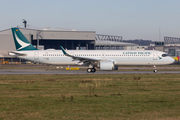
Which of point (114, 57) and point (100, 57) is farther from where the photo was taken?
point (100, 57)

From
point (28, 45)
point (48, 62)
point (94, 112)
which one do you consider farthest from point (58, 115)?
point (28, 45)

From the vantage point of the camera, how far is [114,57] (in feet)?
142

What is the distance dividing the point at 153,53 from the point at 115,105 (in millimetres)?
31143

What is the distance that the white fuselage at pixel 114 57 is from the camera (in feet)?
141

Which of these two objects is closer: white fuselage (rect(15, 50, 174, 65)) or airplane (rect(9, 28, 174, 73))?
airplane (rect(9, 28, 174, 73))

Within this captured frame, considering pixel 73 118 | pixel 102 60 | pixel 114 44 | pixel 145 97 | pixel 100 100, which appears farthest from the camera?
pixel 114 44

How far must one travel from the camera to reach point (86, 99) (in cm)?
1597

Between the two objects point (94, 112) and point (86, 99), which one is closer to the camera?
Answer: point (94, 112)

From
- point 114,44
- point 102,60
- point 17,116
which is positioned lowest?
point 17,116

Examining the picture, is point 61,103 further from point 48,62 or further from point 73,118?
point 48,62

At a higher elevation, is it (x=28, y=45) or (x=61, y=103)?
(x=28, y=45)

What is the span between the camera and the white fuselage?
43.0m

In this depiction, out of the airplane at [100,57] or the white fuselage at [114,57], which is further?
the white fuselage at [114,57]

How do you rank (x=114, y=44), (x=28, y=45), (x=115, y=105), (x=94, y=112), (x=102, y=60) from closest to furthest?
(x=94, y=112) → (x=115, y=105) → (x=102, y=60) → (x=28, y=45) → (x=114, y=44)
